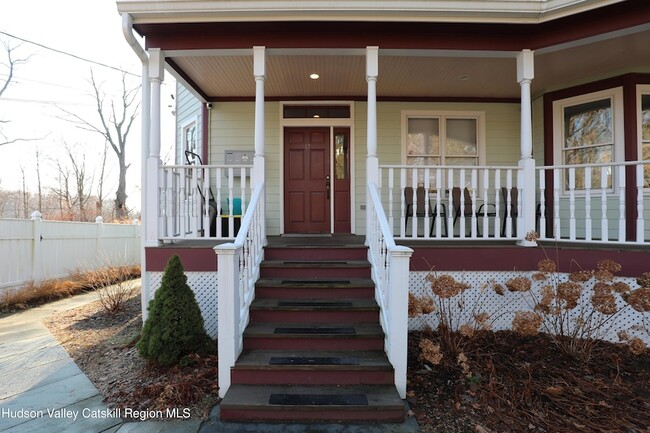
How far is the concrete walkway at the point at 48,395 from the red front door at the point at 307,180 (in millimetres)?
3412

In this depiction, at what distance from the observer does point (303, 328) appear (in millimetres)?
3158

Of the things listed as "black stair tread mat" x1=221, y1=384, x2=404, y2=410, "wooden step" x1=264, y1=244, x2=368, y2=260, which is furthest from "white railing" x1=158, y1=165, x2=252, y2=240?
"black stair tread mat" x1=221, y1=384, x2=404, y2=410

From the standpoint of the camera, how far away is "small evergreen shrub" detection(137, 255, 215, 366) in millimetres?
3189

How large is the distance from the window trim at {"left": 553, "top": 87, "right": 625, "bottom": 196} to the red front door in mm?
3668

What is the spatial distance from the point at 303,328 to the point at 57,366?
2.62 meters

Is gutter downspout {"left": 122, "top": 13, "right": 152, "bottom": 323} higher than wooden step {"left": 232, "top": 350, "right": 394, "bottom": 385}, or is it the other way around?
gutter downspout {"left": 122, "top": 13, "right": 152, "bottom": 323}

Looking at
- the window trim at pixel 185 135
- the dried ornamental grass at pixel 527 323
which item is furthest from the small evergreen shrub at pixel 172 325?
the window trim at pixel 185 135

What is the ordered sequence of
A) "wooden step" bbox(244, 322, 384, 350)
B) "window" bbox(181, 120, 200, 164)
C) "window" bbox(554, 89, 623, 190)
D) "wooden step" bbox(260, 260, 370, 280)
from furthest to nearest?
"window" bbox(181, 120, 200, 164)
"window" bbox(554, 89, 623, 190)
"wooden step" bbox(260, 260, 370, 280)
"wooden step" bbox(244, 322, 384, 350)

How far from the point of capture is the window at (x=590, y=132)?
4.96m

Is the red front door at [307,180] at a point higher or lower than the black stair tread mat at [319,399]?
higher

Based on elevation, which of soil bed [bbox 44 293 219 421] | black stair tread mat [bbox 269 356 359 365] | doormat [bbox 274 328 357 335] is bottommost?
soil bed [bbox 44 293 219 421]

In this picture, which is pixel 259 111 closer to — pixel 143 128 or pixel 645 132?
pixel 143 128

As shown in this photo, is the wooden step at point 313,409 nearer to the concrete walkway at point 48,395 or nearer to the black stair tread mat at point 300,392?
the black stair tread mat at point 300,392

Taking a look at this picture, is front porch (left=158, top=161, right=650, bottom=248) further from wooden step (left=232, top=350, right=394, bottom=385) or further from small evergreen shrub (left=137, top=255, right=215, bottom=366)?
wooden step (left=232, top=350, right=394, bottom=385)
